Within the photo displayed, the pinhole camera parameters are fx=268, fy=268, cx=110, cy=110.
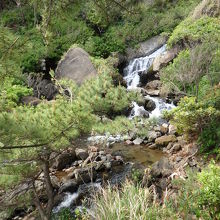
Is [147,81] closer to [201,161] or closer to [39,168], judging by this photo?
[201,161]

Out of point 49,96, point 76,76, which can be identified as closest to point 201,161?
point 76,76

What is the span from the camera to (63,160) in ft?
30.3

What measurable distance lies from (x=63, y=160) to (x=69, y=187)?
1.78 meters

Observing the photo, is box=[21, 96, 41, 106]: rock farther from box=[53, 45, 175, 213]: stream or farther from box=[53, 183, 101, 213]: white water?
box=[53, 183, 101, 213]: white water

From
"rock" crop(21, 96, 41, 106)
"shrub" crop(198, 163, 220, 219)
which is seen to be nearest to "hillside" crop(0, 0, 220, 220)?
"shrub" crop(198, 163, 220, 219)

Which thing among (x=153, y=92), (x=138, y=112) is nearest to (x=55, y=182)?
(x=138, y=112)

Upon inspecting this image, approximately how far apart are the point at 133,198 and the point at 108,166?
485 centimetres

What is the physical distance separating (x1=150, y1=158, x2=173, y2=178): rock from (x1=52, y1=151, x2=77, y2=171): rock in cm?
324

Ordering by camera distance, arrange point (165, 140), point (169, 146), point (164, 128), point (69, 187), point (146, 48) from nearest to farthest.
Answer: point (69, 187) → point (169, 146) → point (165, 140) → point (164, 128) → point (146, 48)

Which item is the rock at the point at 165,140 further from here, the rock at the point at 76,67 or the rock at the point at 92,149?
the rock at the point at 76,67

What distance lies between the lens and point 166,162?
7.66 m

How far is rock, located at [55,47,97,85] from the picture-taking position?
14.2 meters

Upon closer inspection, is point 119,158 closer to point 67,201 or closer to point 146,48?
point 67,201

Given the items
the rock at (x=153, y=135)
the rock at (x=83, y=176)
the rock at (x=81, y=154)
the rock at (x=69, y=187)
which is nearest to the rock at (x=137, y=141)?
Answer: the rock at (x=153, y=135)
